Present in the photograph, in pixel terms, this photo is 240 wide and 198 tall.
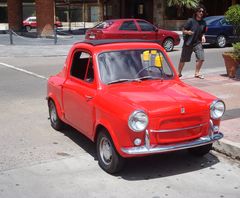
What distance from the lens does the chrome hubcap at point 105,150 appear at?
5.30 m

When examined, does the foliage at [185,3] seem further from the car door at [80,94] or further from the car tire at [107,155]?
the car tire at [107,155]

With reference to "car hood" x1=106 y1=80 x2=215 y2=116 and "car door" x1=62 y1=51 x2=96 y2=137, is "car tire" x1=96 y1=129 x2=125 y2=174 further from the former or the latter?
"car hood" x1=106 y1=80 x2=215 y2=116

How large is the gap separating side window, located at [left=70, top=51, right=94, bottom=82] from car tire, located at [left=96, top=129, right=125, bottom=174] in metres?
0.92

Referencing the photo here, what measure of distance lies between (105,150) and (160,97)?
92 centimetres

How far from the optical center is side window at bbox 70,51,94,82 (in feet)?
19.8

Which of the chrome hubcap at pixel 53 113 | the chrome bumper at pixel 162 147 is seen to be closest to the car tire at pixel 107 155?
the chrome bumper at pixel 162 147

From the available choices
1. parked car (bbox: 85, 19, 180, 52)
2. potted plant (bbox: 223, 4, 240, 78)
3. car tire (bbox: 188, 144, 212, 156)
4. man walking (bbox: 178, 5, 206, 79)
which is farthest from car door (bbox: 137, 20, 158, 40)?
car tire (bbox: 188, 144, 212, 156)

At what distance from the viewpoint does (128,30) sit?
20188 mm

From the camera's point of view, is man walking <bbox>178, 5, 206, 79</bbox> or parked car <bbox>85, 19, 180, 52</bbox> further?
parked car <bbox>85, 19, 180, 52</bbox>

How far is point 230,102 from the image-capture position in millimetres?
8891

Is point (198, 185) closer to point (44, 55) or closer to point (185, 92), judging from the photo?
point (185, 92)

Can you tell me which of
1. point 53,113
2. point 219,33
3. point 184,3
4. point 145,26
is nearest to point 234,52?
point 53,113

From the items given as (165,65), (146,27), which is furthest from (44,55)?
(165,65)

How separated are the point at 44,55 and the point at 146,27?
4.82 meters
